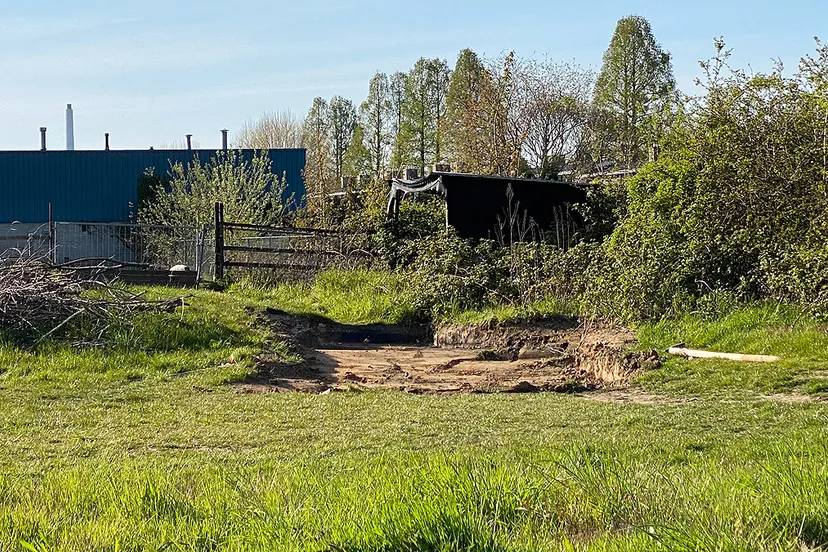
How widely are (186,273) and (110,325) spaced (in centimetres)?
859

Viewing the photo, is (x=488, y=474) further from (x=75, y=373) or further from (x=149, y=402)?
(x=75, y=373)

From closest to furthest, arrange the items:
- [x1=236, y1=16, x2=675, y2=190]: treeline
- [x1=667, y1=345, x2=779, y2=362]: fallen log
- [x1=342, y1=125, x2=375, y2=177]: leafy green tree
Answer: [x1=667, y1=345, x2=779, y2=362]: fallen log, [x1=236, y1=16, x2=675, y2=190]: treeline, [x1=342, y1=125, x2=375, y2=177]: leafy green tree

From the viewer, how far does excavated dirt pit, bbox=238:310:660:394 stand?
13.0 m

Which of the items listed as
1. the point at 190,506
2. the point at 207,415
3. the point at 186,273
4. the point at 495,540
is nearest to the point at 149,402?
the point at 207,415

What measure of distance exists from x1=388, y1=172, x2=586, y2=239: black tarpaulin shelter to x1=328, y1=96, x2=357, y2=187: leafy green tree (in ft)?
147

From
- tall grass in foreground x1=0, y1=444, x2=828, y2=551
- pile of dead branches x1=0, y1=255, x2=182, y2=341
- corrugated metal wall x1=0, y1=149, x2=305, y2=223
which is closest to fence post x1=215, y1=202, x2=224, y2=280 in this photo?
pile of dead branches x1=0, y1=255, x2=182, y2=341

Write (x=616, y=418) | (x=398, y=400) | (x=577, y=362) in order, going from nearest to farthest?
1. (x=616, y=418)
2. (x=398, y=400)
3. (x=577, y=362)

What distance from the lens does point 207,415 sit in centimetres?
971

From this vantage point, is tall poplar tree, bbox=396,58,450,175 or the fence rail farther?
tall poplar tree, bbox=396,58,450,175

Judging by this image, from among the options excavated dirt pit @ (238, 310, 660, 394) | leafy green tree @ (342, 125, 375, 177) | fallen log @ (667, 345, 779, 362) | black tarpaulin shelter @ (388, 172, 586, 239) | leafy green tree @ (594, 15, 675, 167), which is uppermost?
leafy green tree @ (594, 15, 675, 167)

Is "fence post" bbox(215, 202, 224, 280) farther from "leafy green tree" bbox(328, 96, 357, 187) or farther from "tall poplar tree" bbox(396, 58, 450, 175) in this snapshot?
"leafy green tree" bbox(328, 96, 357, 187)

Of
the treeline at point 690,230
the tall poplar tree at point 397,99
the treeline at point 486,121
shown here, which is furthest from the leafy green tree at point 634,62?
the treeline at point 690,230

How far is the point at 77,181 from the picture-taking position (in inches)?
1891

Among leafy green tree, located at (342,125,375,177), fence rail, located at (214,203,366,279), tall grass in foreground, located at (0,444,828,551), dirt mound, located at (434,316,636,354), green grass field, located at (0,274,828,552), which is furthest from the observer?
leafy green tree, located at (342,125,375,177)
